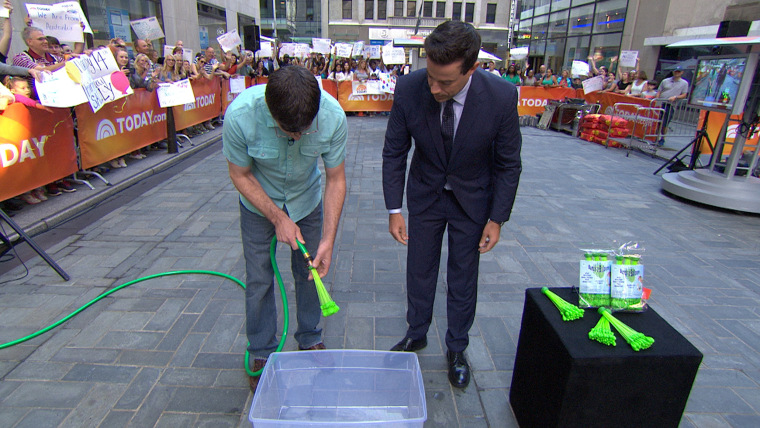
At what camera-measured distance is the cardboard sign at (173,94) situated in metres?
7.69

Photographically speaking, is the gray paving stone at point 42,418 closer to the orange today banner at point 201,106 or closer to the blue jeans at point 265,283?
the blue jeans at point 265,283

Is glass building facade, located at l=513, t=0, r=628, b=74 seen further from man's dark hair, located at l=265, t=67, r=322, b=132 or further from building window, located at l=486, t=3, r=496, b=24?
man's dark hair, located at l=265, t=67, r=322, b=132

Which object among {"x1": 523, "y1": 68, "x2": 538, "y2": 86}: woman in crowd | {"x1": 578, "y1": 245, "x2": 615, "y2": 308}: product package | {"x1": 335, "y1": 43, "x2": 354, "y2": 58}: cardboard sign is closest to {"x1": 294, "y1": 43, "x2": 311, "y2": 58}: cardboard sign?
{"x1": 335, "y1": 43, "x2": 354, "y2": 58}: cardboard sign

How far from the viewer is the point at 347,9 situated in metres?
50.7

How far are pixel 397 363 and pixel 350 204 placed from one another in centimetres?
371

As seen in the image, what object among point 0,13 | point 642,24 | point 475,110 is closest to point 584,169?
point 475,110

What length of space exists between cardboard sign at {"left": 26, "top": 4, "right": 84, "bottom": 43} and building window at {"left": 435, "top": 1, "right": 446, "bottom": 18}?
5084 cm

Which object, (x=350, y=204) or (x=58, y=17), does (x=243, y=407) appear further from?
(x=58, y=17)

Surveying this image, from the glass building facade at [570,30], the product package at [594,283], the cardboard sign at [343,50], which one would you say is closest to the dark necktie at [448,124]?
the product package at [594,283]

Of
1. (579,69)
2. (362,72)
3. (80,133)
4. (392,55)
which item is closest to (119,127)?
(80,133)

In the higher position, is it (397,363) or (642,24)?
(642,24)

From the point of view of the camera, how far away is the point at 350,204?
5.71 metres

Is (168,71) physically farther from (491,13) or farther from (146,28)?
(491,13)

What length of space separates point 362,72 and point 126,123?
8745mm
